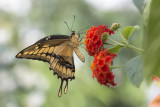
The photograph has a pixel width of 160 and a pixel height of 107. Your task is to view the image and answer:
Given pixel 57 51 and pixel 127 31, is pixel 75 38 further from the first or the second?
pixel 127 31

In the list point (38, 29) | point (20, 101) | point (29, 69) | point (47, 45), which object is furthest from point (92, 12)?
point (47, 45)

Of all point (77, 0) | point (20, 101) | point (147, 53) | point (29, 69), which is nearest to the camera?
point (147, 53)

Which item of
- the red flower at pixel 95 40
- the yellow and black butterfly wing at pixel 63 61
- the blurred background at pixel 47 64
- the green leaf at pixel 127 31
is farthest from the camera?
the blurred background at pixel 47 64

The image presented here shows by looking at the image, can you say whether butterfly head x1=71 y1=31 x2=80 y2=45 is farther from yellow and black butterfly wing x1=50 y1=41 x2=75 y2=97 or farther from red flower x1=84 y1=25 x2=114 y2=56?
red flower x1=84 y1=25 x2=114 y2=56

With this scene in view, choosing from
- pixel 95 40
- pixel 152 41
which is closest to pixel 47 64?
pixel 95 40

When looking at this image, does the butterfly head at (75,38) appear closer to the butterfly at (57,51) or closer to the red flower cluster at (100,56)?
the butterfly at (57,51)

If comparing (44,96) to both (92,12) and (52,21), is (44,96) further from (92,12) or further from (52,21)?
(92,12)

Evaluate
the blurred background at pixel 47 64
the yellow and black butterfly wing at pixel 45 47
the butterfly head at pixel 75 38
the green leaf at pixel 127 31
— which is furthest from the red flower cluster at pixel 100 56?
the blurred background at pixel 47 64
